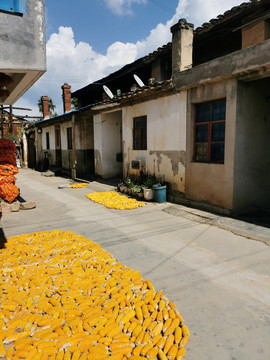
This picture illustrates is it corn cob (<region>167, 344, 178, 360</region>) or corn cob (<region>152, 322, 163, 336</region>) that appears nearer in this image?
corn cob (<region>167, 344, 178, 360</region>)

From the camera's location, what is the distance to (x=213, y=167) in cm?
836

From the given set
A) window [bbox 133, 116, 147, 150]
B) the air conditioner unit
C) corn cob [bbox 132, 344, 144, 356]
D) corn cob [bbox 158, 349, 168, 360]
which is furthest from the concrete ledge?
corn cob [bbox 132, 344, 144, 356]

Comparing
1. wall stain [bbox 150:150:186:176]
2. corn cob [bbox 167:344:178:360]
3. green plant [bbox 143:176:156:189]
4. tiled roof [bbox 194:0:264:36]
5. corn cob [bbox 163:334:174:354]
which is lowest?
corn cob [bbox 167:344:178:360]

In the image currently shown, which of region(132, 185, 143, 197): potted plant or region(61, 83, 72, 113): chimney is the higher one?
region(61, 83, 72, 113): chimney

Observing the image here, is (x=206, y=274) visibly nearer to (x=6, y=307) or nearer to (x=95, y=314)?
(x=95, y=314)

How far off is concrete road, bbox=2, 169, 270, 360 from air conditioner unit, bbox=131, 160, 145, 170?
287 centimetres

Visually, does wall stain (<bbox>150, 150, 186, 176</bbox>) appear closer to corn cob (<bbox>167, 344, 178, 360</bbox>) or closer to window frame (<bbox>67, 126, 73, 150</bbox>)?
corn cob (<bbox>167, 344, 178, 360</bbox>)

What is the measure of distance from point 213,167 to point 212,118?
169 centimetres

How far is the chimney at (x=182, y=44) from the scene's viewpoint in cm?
949

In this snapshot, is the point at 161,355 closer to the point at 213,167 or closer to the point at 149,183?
the point at 213,167

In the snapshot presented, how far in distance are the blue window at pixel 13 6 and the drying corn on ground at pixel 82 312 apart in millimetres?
4511

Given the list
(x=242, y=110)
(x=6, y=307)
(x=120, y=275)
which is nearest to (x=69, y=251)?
(x=120, y=275)

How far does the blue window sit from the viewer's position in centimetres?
411

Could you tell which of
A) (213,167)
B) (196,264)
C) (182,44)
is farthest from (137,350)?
(182,44)
